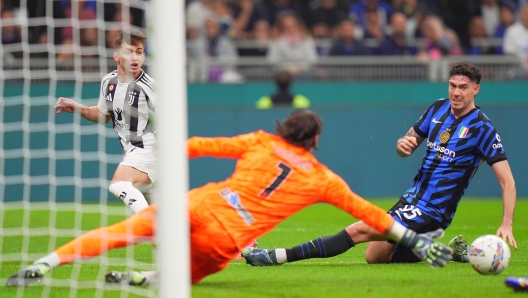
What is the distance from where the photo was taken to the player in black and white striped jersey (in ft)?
25.6

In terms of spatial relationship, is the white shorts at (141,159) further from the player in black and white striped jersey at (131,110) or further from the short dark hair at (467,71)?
the short dark hair at (467,71)

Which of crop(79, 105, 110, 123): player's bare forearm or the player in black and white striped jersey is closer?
the player in black and white striped jersey

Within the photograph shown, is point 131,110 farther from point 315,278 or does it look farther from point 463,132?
point 463,132

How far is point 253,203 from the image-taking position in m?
5.62

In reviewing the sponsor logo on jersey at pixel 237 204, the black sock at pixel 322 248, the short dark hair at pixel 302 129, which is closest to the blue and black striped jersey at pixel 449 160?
the black sock at pixel 322 248

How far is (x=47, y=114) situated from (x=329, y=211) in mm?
5110

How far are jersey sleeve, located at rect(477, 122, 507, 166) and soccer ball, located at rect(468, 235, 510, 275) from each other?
85cm

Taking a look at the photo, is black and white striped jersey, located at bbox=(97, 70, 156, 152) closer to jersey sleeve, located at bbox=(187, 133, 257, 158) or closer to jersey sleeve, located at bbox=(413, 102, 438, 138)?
jersey sleeve, located at bbox=(187, 133, 257, 158)

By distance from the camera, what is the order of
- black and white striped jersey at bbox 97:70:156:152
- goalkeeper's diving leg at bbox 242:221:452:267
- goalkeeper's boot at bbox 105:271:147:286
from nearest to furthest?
goalkeeper's boot at bbox 105:271:147:286
goalkeeper's diving leg at bbox 242:221:452:267
black and white striped jersey at bbox 97:70:156:152

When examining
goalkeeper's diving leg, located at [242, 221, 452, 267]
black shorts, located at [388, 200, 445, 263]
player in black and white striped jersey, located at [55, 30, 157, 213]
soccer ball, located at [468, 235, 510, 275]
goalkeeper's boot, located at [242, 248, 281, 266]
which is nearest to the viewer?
soccer ball, located at [468, 235, 510, 275]

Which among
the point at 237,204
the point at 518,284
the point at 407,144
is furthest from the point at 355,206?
the point at 407,144

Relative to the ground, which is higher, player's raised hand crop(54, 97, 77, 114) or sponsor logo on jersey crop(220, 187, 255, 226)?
player's raised hand crop(54, 97, 77, 114)

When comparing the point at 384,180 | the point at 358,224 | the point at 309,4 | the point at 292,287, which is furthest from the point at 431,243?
the point at 309,4

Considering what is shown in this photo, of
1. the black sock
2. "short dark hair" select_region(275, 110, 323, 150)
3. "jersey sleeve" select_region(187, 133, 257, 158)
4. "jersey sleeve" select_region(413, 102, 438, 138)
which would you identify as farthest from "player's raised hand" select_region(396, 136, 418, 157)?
"jersey sleeve" select_region(187, 133, 257, 158)
